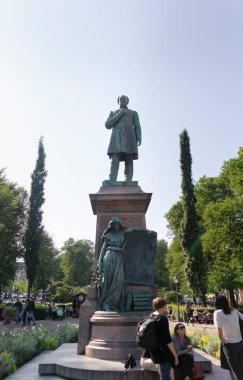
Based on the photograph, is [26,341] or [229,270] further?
[229,270]

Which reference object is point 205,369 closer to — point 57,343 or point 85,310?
point 85,310

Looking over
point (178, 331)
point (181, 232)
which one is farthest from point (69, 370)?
point (181, 232)

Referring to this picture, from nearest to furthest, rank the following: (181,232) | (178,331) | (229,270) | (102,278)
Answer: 1. (178,331)
2. (102,278)
3. (229,270)
4. (181,232)

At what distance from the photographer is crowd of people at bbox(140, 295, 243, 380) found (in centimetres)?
471

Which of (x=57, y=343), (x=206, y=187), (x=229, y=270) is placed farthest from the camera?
(x=206, y=187)

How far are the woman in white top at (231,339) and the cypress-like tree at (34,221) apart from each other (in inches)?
1437

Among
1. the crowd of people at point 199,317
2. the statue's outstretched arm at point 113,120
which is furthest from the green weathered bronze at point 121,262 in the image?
the crowd of people at point 199,317

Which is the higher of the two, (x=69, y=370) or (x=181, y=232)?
(x=181, y=232)

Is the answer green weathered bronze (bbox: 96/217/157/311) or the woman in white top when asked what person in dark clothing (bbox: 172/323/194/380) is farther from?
green weathered bronze (bbox: 96/217/157/311)

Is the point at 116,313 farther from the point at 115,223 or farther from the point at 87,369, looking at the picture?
the point at 115,223

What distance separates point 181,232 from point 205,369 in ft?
113

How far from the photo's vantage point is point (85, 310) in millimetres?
8359

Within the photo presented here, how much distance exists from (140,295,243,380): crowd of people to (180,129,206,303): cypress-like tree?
33841 millimetres

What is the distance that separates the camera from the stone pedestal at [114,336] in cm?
742
